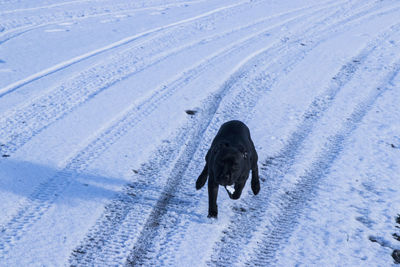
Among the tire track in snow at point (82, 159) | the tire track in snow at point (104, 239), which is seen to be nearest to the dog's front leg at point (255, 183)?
the tire track in snow at point (104, 239)

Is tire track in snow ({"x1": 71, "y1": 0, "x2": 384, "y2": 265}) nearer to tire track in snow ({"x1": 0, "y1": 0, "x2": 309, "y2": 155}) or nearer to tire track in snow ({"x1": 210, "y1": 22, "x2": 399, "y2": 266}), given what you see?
tire track in snow ({"x1": 210, "y1": 22, "x2": 399, "y2": 266})

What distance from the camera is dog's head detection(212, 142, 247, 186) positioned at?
4.56m

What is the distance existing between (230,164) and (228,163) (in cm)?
2

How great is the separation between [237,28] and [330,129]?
4.79 meters

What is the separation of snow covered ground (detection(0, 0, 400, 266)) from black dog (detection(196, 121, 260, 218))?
21 centimetres

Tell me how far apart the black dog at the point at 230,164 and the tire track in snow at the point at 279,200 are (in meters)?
0.24

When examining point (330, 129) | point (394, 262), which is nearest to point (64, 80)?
point (330, 129)

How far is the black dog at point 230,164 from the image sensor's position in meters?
4.58

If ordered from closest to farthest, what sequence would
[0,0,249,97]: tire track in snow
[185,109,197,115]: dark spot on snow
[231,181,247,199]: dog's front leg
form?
[231,181,247,199]: dog's front leg → [185,109,197,115]: dark spot on snow → [0,0,249,97]: tire track in snow

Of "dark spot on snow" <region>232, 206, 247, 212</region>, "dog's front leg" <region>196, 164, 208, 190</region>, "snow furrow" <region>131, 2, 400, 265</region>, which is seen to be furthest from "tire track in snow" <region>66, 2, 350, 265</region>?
"dark spot on snow" <region>232, 206, 247, 212</region>

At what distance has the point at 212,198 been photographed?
497 cm

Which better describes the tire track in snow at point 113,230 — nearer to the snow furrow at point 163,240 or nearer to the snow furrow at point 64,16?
the snow furrow at point 163,240

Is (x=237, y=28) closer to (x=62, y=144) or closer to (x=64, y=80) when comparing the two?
(x=64, y=80)

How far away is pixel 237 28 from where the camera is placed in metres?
11.1
